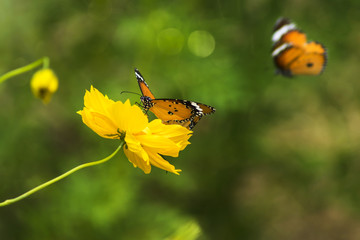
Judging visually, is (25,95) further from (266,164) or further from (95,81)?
(266,164)

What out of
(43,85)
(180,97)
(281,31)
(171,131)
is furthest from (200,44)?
(171,131)

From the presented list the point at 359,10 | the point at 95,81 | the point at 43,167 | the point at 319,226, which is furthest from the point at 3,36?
the point at 319,226

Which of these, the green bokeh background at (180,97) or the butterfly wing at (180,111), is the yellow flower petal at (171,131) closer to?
the butterfly wing at (180,111)

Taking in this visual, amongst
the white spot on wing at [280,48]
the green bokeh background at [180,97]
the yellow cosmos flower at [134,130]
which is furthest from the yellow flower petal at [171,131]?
the green bokeh background at [180,97]

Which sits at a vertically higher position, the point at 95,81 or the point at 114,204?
the point at 95,81

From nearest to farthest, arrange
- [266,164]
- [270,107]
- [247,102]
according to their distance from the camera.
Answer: [247,102], [270,107], [266,164]

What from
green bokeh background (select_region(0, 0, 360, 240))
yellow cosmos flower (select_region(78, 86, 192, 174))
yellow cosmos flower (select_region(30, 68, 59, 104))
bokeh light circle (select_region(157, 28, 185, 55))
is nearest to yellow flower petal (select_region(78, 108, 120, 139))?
yellow cosmos flower (select_region(78, 86, 192, 174))
